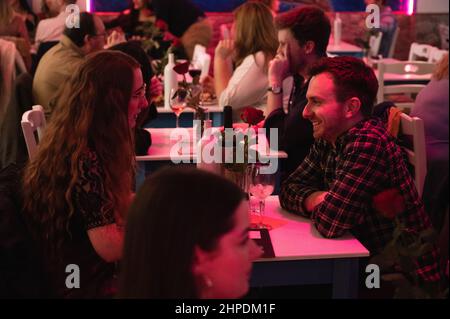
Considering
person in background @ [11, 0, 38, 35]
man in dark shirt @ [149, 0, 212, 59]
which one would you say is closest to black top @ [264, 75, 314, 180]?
man in dark shirt @ [149, 0, 212, 59]

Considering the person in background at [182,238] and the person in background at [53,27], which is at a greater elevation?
the person in background at [182,238]

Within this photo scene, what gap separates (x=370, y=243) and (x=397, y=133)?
2.27 feet

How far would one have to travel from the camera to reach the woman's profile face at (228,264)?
127cm

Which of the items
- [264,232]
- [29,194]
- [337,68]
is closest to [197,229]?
[29,194]

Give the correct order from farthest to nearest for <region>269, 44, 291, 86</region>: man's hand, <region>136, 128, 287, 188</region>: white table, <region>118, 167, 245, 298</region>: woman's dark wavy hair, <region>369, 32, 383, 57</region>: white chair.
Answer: <region>369, 32, 383, 57</region>: white chair, <region>269, 44, 291, 86</region>: man's hand, <region>136, 128, 287, 188</region>: white table, <region>118, 167, 245, 298</region>: woman's dark wavy hair

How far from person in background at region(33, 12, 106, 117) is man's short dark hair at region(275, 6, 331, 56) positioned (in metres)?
1.27

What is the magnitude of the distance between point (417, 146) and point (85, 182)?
1314mm

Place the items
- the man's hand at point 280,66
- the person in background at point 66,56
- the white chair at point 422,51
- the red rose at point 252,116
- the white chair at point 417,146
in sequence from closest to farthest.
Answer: the red rose at point 252,116 → the white chair at point 417,146 → the man's hand at point 280,66 → the person in background at point 66,56 → the white chair at point 422,51

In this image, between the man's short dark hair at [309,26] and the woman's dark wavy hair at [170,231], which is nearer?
the woman's dark wavy hair at [170,231]

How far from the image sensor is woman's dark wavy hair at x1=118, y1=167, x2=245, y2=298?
4.04 ft

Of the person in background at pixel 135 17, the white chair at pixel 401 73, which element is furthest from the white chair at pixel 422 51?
the person in background at pixel 135 17

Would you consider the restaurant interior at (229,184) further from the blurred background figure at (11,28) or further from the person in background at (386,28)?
the person in background at (386,28)

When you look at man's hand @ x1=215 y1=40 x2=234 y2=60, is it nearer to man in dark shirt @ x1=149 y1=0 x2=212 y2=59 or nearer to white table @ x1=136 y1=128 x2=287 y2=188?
white table @ x1=136 y1=128 x2=287 y2=188

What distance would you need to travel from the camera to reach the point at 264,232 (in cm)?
242
